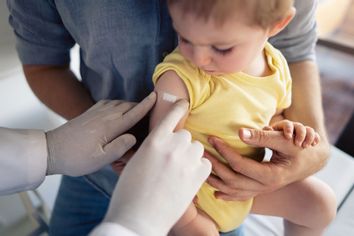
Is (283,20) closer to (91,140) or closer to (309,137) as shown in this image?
(309,137)

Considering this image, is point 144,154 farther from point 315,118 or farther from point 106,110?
point 315,118

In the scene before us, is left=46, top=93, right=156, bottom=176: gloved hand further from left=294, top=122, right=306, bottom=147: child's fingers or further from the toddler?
left=294, top=122, right=306, bottom=147: child's fingers

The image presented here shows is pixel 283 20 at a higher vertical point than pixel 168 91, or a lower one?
higher

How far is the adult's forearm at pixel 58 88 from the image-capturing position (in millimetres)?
839

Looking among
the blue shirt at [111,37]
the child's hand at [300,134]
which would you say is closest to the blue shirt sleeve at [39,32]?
the blue shirt at [111,37]

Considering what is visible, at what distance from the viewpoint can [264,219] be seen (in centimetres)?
102

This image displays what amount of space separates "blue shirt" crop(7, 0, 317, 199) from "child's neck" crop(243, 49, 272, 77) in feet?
0.51

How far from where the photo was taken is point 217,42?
0.54 m

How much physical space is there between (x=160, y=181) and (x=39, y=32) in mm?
462

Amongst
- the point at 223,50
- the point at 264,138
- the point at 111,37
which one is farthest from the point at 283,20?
the point at 111,37

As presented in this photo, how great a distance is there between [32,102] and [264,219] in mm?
914

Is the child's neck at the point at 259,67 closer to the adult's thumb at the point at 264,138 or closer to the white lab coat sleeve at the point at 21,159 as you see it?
the adult's thumb at the point at 264,138

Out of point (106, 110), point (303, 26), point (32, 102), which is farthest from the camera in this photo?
point (32, 102)

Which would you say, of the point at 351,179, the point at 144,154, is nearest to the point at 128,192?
the point at 144,154
